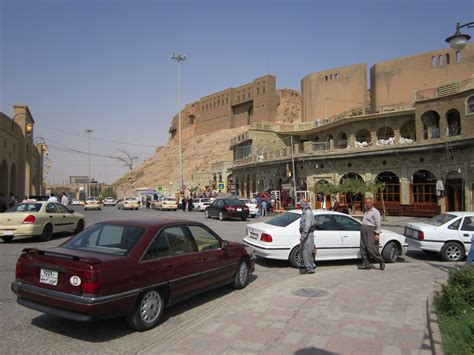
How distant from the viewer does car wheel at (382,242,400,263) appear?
10.6 meters

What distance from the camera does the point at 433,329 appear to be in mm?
5059

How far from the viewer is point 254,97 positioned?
3947 inches

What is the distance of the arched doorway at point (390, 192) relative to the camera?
29830 mm

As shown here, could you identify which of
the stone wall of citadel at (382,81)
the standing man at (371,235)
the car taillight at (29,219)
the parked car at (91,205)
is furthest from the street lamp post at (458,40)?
the parked car at (91,205)

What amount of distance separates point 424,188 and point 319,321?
84.9ft

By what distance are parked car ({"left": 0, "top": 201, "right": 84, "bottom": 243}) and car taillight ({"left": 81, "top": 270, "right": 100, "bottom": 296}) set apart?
10314 millimetres

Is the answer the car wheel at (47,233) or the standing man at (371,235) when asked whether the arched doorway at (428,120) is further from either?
the car wheel at (47,233)

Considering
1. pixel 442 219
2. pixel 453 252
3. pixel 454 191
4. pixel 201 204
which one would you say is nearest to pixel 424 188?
pixel 454 191

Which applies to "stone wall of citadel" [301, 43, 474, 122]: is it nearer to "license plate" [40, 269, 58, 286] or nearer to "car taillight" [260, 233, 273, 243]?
"car taillight" [260, 233, 273, 243]

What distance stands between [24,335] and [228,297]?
3.24m

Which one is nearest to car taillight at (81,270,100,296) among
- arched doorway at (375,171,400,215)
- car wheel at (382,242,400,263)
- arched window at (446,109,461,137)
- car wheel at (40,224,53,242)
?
car wheel at (382,242,400,263)

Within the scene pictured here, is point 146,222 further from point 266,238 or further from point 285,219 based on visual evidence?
point 285,219

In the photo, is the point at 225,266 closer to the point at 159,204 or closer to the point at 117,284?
the point at 117,284

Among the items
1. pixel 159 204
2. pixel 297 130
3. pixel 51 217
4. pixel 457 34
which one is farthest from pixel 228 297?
pixel 297 130
